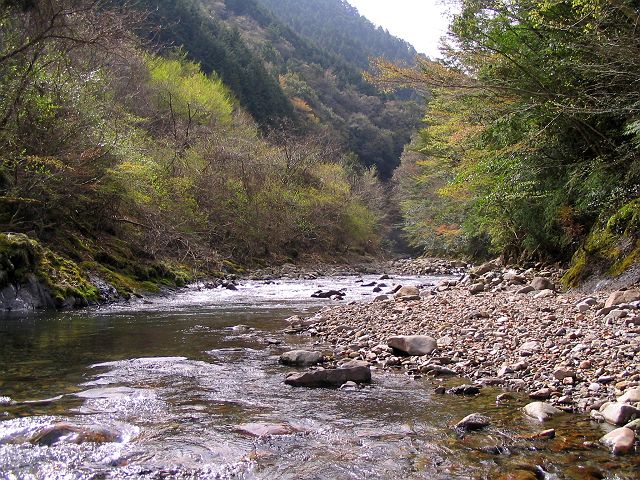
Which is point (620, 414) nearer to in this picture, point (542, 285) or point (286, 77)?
point (542, 285)

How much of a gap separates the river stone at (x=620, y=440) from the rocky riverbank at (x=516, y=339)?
0.36 meters

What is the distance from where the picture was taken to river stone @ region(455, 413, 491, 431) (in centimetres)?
427

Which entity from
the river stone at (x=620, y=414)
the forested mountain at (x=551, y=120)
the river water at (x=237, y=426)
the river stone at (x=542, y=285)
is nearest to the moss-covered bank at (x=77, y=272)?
the river water at (x=237, y=426)

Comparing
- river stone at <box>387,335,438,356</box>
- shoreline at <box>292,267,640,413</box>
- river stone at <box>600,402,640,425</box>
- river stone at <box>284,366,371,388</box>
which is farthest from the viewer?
river stone at <box>387,335,438,356</box>

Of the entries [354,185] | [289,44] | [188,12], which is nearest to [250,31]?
[289,44]

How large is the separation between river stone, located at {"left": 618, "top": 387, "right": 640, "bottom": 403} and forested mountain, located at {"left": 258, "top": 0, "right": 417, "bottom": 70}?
115340mm

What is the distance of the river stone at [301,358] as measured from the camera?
21.7ft

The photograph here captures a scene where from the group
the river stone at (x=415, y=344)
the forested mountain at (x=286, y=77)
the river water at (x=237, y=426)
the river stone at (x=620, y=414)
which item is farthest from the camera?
the forested mountain at (x=286, y=77)

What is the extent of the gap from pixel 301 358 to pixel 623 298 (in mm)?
4348

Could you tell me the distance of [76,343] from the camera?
26.2 ft

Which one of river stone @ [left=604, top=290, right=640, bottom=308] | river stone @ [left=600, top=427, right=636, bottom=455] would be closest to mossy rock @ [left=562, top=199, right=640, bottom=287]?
river stone @ [left=604, top=290, right=640, bottom=308]

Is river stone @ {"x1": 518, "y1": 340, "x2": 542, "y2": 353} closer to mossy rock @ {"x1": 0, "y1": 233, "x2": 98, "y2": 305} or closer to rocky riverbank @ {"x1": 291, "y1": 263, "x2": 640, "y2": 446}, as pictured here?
rocky riverbank @ {"x1": 291, "y1": 263, "x2": 640, "y2": 446}

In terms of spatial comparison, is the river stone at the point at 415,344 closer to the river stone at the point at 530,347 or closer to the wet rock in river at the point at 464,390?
the river stone at the point at 530,347

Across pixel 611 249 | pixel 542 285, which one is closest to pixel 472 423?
pixel 611 249
